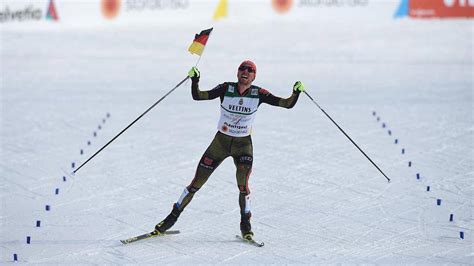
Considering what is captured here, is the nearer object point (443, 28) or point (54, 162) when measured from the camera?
point (54, 162)

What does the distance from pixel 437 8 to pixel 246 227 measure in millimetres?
17155

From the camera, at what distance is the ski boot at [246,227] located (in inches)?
333

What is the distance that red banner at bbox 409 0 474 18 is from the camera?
78.6 ft

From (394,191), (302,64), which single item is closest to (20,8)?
(302,64)

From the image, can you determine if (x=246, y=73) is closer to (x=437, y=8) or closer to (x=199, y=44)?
(x=199, y=44)

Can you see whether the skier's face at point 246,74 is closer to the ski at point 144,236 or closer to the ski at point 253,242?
the ski at point 253,242

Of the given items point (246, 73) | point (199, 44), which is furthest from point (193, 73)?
point (199, 44)

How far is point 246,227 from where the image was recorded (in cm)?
849

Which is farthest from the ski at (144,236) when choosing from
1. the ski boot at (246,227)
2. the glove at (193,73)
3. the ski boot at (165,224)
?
the glove at (193,73)

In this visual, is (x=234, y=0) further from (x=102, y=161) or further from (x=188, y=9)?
(x=102, y=161)

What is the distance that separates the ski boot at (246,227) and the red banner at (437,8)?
16.9m

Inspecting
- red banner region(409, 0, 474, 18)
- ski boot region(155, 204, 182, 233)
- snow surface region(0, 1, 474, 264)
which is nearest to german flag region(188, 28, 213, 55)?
ski boot region(155, 204, 182, 233)

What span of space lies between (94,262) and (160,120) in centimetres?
627

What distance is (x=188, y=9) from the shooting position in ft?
76.8
